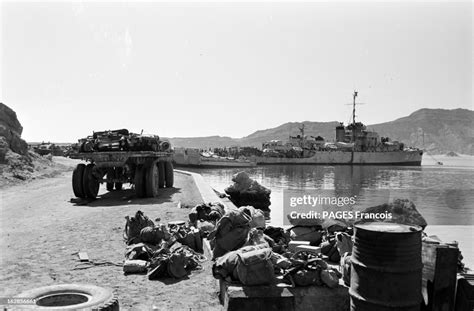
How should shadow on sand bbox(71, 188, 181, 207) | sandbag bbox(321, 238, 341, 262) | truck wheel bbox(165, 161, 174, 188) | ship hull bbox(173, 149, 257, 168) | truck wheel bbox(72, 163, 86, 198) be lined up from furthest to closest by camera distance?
ship hull bbox(173, 149, 257, 168)
truck wheel bbox(165, 161, 174, 188)
truck wheel bbox(72, 163, 86, 198)
shadow on sand bbox(71, 188, 181, 207)
sandbag bbox(321, 238, 341, 262)

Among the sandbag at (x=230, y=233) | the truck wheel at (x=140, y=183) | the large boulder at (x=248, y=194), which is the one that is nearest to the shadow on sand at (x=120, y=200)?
the truck wheel at (x=140, y=183)

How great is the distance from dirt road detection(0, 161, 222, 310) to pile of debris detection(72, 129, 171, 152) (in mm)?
1816

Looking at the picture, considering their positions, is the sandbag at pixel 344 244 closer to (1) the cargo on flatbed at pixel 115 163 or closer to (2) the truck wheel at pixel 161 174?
(1) the cargo on flatbed at pixel 115 163

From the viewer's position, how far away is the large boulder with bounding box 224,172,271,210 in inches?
800

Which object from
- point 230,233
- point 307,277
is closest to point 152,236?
point 230,233

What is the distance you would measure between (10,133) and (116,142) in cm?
1485

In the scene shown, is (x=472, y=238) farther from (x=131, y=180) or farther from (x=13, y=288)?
(x=13, y=288)

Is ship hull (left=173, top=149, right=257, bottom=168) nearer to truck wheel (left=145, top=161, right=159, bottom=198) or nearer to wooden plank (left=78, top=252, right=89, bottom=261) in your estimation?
truck wheel (left=145, top=161, right=159, bottom=198)

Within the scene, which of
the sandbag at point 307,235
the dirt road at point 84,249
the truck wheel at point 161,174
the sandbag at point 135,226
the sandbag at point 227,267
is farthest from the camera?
the truck wheel at point 161,174

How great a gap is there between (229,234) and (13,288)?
289cm

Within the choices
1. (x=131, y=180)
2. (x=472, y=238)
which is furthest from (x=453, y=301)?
(x=131, y=180)

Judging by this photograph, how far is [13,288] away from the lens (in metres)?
5.39

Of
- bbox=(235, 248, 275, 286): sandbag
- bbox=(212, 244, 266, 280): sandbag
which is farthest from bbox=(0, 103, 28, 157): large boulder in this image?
bbox=(235, 248, 275, 286): sandbag

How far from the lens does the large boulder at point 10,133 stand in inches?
969
